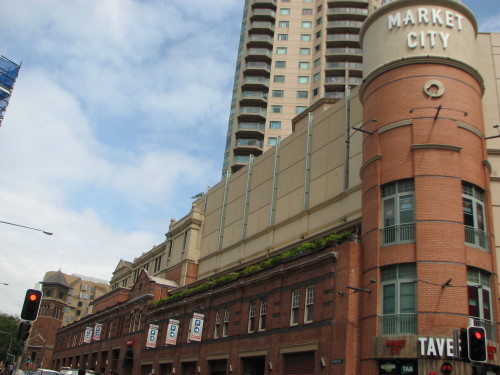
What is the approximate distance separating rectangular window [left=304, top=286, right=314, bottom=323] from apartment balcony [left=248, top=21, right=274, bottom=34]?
233 ft

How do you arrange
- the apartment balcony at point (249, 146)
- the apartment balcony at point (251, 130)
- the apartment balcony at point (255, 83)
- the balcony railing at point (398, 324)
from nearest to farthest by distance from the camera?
the balcony railing at point (398, 324), the apartment balcony at point (249, 146), the apartment balcony at point (251, 130), the apartment balcony at point (255, 83)

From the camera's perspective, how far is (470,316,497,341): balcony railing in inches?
931

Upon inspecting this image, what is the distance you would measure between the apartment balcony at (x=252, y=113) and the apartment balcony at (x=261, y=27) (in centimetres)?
1507

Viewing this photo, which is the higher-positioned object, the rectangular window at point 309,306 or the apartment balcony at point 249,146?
the apartment balcony at point 249,146

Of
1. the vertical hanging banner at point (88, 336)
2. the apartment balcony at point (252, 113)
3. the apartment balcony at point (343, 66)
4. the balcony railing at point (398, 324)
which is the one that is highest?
the apartment balcony at point (343, 66)

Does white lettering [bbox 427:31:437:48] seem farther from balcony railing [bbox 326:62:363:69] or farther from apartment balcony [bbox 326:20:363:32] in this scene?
apartment balcony [bbox 326:20:363:32]

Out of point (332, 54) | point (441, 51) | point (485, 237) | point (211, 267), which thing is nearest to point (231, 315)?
point (211, 267)

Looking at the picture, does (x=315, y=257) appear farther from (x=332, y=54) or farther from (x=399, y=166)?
(x=332, y=54)

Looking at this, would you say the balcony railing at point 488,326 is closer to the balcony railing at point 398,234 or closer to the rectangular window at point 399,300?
the rectangular window at point 399,300

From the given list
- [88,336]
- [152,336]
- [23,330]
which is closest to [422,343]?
[23,330]

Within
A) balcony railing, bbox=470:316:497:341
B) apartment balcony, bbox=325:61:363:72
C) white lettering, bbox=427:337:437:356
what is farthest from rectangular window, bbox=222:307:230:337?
apartment balcony, bbox=325:61:363:72

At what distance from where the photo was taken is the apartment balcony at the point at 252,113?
86.6 m

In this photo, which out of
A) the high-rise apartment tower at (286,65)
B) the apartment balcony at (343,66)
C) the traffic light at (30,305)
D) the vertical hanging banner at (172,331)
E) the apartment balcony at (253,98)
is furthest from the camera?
the apartment balcony at (253,98)

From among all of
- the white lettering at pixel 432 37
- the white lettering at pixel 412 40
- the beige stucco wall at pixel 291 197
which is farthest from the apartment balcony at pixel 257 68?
the white lettering at pixel 432 37
